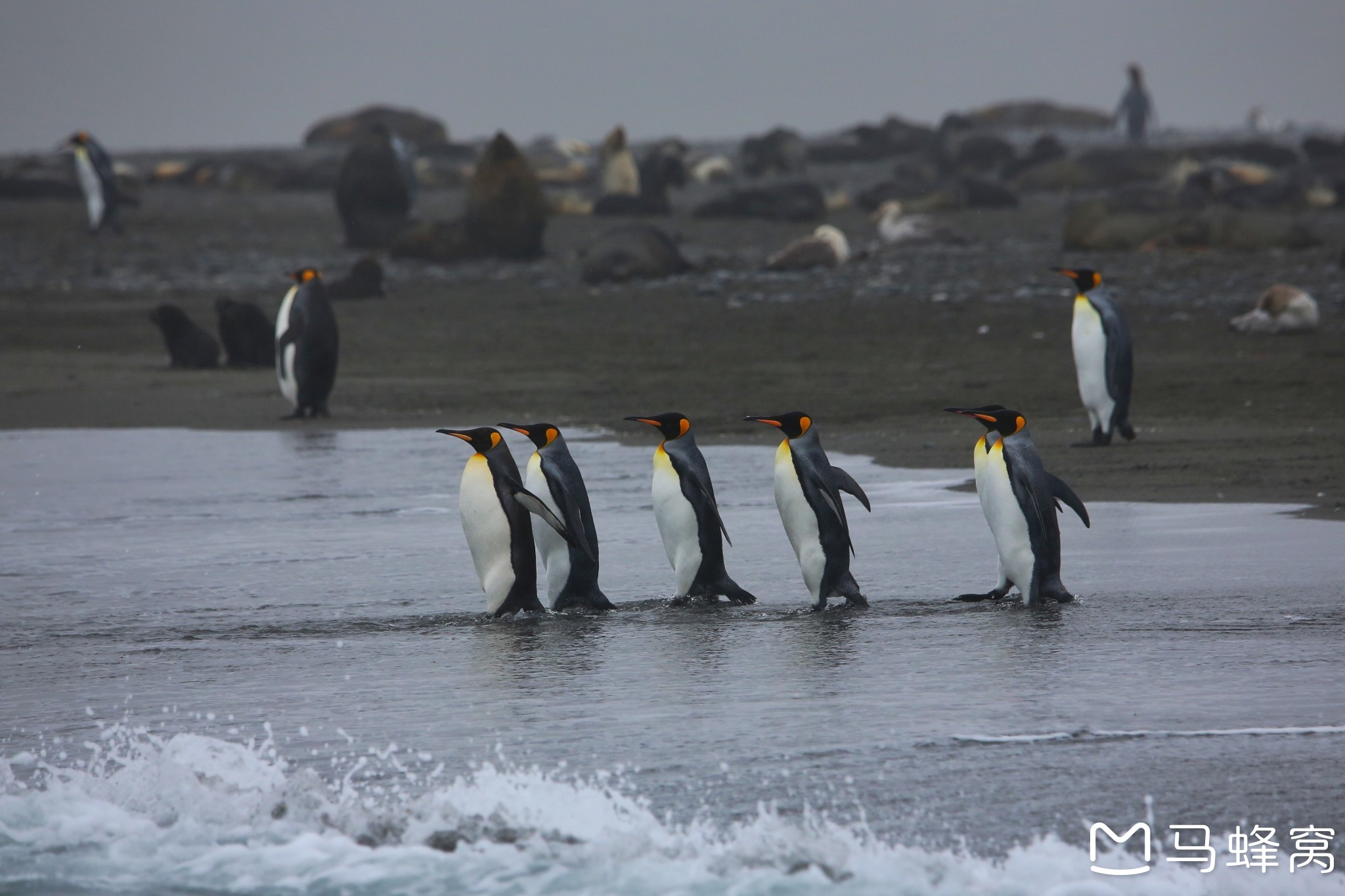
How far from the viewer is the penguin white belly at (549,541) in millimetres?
5719

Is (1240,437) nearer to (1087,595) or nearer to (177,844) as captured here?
(1087,595)

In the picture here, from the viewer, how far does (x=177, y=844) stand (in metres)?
3.75

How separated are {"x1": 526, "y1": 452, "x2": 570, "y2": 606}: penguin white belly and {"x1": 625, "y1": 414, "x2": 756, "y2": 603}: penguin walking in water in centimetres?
32

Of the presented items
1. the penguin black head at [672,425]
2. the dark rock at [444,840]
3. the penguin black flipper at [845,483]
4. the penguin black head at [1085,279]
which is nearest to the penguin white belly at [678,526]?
the penguin black head at [672,425]

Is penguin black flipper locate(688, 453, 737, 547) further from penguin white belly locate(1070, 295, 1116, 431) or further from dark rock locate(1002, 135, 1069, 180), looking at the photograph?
dark rock locate(1002, 135, 1069, 180)

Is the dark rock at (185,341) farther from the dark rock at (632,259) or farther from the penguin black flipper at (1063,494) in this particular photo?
the penguin black flipper at (1063,494)

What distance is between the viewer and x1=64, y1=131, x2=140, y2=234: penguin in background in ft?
81.6

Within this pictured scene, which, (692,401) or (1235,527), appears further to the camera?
(692,401)

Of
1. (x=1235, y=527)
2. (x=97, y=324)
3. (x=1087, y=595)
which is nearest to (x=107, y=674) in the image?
(x=1087, y=595)

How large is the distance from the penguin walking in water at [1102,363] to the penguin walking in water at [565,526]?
3984mm

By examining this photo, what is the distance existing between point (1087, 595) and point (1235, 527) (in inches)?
51.6

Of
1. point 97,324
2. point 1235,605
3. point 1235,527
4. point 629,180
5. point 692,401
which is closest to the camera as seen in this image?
point 1235,605

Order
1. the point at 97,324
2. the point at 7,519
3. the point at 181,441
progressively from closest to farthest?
1. the point at 7,519
2. the point at 181,441
3. the point at 97,324

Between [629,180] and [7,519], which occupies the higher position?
[629,180]
